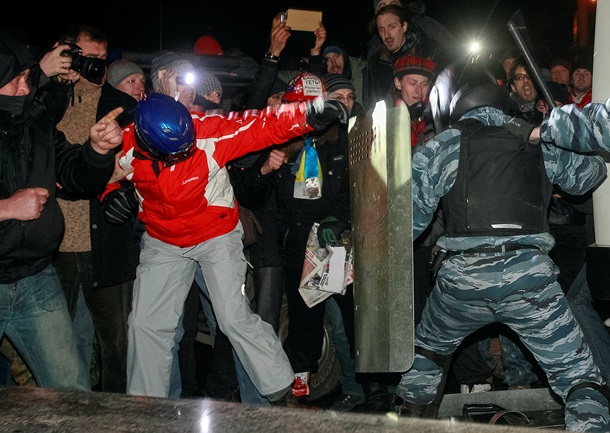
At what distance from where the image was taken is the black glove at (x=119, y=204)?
462cm

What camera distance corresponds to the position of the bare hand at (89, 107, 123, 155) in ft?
12.5

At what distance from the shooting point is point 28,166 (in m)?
3.79

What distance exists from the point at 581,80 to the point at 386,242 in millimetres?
3968

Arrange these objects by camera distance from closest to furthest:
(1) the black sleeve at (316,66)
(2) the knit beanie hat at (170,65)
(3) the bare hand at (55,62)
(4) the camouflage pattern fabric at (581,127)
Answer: (4) the camouflage pattern fabric at (581,127) < (3) the bare hand at (55,62) < (2) the knit beanie hat at (170,65) < (1) the black sleeve at (316,66)

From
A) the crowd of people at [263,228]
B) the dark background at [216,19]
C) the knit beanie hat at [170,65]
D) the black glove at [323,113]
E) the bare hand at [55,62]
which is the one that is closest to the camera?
the crowd of people at [263,228]

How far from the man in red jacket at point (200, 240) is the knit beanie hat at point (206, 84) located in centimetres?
108

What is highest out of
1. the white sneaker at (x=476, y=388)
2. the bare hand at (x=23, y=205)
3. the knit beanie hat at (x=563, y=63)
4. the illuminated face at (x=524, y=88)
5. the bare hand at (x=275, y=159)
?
the knit beanie hat at (x=563, y=63)

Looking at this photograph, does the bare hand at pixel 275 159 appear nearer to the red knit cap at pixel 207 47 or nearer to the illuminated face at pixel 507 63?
the illuminated face at pixel 507 63

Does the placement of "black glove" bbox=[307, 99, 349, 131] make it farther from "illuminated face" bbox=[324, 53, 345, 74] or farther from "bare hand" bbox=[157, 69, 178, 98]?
"illuminated face" bbox=[324, 53, 345, 74]

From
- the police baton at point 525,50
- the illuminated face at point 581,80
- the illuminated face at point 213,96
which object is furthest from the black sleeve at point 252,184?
the illuminated face at point 581,80

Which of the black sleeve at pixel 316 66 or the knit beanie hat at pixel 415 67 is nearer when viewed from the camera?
the knit beanie hat at pixel 415 67

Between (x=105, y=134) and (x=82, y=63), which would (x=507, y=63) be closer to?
(x=82, y=63)

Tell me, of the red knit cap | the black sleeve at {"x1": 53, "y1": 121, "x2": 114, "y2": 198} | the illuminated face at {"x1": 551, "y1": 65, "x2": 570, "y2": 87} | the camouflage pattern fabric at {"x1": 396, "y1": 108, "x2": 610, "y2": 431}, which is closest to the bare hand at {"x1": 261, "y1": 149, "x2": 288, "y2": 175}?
the camouflage pattern fabric at {"x1": 396, "y1": 108, "x2": 610, "y2": 431}

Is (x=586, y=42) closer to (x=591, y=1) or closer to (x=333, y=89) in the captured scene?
(x=591, y=1)
